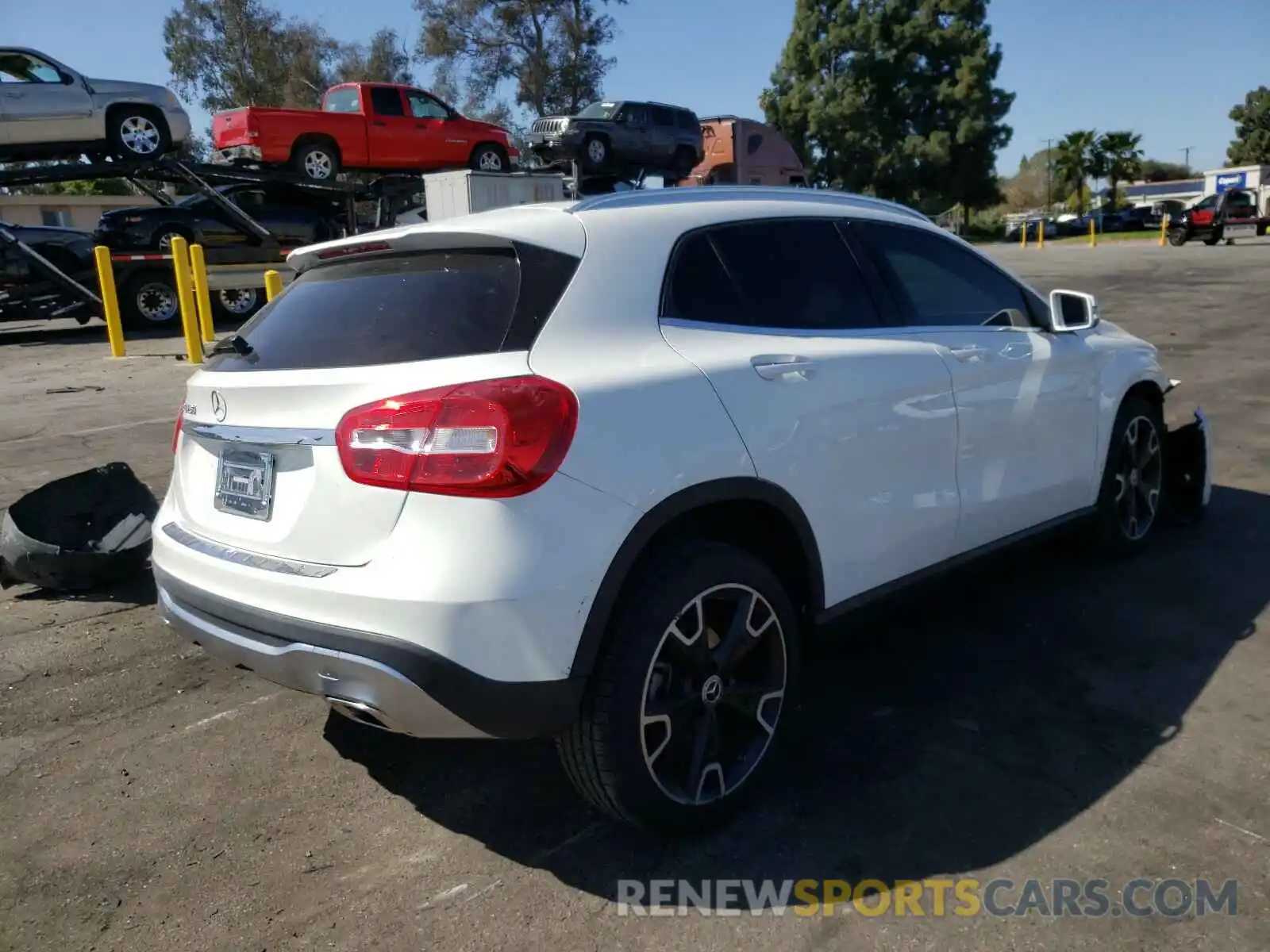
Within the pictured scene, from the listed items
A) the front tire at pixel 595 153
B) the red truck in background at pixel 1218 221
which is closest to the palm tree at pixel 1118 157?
the red truck in background at pixel 1218 221

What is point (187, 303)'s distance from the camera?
40.2ft

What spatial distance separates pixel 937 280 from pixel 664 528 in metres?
1.85

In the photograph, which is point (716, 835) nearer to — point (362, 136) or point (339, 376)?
point (339, 376)

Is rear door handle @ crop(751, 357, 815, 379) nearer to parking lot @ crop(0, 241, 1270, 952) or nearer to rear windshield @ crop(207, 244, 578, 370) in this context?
rear windshield @ crop(207, 244, 578, 370)

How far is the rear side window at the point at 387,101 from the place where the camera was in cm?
1817

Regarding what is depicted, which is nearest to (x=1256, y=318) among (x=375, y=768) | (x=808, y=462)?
(x=808, y=462)

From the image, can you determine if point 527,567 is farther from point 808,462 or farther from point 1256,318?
point 1256,318

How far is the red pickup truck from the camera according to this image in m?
16.8

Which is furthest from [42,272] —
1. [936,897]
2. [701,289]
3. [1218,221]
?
[1218,221]

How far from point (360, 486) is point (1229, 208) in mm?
37583

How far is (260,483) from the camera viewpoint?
2.76 metres

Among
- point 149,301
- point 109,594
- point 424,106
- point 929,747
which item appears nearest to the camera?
point 929,747

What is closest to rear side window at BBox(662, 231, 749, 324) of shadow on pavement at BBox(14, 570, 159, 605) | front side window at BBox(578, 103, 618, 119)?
shadow on pavement at BBox(14, 570, 159, 605)

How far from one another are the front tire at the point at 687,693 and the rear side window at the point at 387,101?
1745 cm
